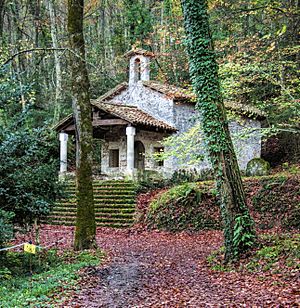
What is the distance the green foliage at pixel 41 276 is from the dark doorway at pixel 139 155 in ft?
41.5

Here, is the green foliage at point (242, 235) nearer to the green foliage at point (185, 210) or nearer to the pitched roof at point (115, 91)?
the green foliage at point (185, 210)

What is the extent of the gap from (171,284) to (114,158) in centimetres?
1544

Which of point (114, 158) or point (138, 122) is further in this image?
point (114, 158)

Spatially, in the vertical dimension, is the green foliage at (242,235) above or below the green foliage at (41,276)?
above

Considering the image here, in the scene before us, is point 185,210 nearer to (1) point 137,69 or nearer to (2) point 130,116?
(2) point 130,116

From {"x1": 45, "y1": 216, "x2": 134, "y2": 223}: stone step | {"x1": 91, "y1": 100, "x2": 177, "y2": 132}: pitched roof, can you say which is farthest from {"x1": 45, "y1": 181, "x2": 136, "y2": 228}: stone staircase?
{"x1": 91, "y1": 100, "x2": 177, "y2": 132}: pitched roof

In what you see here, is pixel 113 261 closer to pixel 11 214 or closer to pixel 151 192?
pixel 11 214

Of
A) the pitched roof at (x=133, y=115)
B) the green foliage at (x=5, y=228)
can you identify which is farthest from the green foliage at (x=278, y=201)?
the green foliage at (x=5, y=228)

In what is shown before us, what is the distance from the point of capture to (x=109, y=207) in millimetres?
14836

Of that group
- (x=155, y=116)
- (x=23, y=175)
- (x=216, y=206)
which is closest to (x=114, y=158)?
(x=155, y=116)

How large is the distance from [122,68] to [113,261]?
65.5 feet

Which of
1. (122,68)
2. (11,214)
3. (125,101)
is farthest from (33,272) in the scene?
(122,68)

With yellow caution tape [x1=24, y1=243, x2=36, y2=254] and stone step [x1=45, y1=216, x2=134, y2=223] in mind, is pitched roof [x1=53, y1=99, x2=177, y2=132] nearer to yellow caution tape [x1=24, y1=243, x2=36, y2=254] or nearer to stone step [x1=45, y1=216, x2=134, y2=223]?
stone step [x1=45, y1=216, x2=134, y2=223]

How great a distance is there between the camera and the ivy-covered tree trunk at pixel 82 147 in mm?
8672
